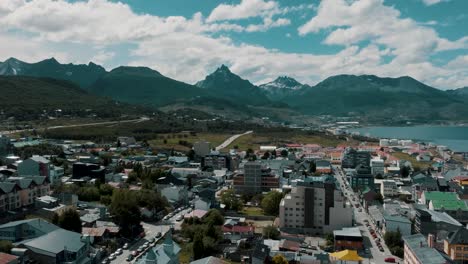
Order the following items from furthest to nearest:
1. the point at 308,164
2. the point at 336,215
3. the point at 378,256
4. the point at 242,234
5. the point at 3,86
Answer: the point at 3,86
the point at 308,164
the point at 336,215
the point at 242,234
the point at 378,256

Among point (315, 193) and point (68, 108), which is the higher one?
point (68, 108)

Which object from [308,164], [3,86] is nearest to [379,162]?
[308,164]

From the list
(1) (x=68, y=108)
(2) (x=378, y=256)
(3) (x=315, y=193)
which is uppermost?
(1) (x=68, y=108)

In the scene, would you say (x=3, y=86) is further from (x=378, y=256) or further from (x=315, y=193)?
(x=378, y=256)

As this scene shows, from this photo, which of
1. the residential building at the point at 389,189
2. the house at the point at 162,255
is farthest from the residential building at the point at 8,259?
the residential building at the point at 389,189

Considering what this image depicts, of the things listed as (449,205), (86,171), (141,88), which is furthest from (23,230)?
(141,88)

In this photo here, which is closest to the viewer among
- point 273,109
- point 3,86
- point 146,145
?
point 146,145
